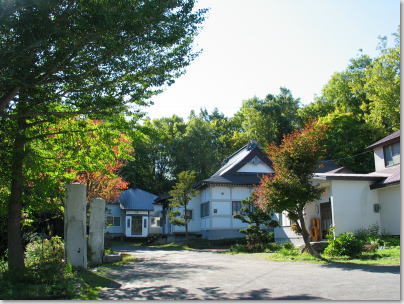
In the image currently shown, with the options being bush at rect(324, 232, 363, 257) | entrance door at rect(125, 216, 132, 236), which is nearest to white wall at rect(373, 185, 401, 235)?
bush at rect(324, 232, 363, 257)

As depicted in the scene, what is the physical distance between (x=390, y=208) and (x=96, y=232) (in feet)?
43.5

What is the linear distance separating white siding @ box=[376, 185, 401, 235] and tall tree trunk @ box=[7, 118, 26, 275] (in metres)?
15.5

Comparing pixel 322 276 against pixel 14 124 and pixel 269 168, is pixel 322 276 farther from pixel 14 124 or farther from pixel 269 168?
pixel 269 168

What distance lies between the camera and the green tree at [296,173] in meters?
14.9

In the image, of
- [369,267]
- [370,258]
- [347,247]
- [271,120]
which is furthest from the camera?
[271,120]

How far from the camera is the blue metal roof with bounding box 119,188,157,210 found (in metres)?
42.0

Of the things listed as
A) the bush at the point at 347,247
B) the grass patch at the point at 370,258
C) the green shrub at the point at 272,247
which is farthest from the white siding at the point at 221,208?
the bush at the point at 347,247

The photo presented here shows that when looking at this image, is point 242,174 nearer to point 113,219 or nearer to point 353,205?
point 353,205

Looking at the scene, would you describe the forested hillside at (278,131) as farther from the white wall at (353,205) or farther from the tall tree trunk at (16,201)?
the tall tree trunk at (16,201)

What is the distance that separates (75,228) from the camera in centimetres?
1188

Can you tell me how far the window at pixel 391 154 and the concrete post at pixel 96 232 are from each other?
15.3 m

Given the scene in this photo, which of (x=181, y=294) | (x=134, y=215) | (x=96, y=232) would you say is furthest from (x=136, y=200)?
(x=181, y=294)

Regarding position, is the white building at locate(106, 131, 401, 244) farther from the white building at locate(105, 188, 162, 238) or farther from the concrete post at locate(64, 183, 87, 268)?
the concrete post at locate(64, 183, 87, 268)

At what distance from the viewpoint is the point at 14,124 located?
1027 centimetres
